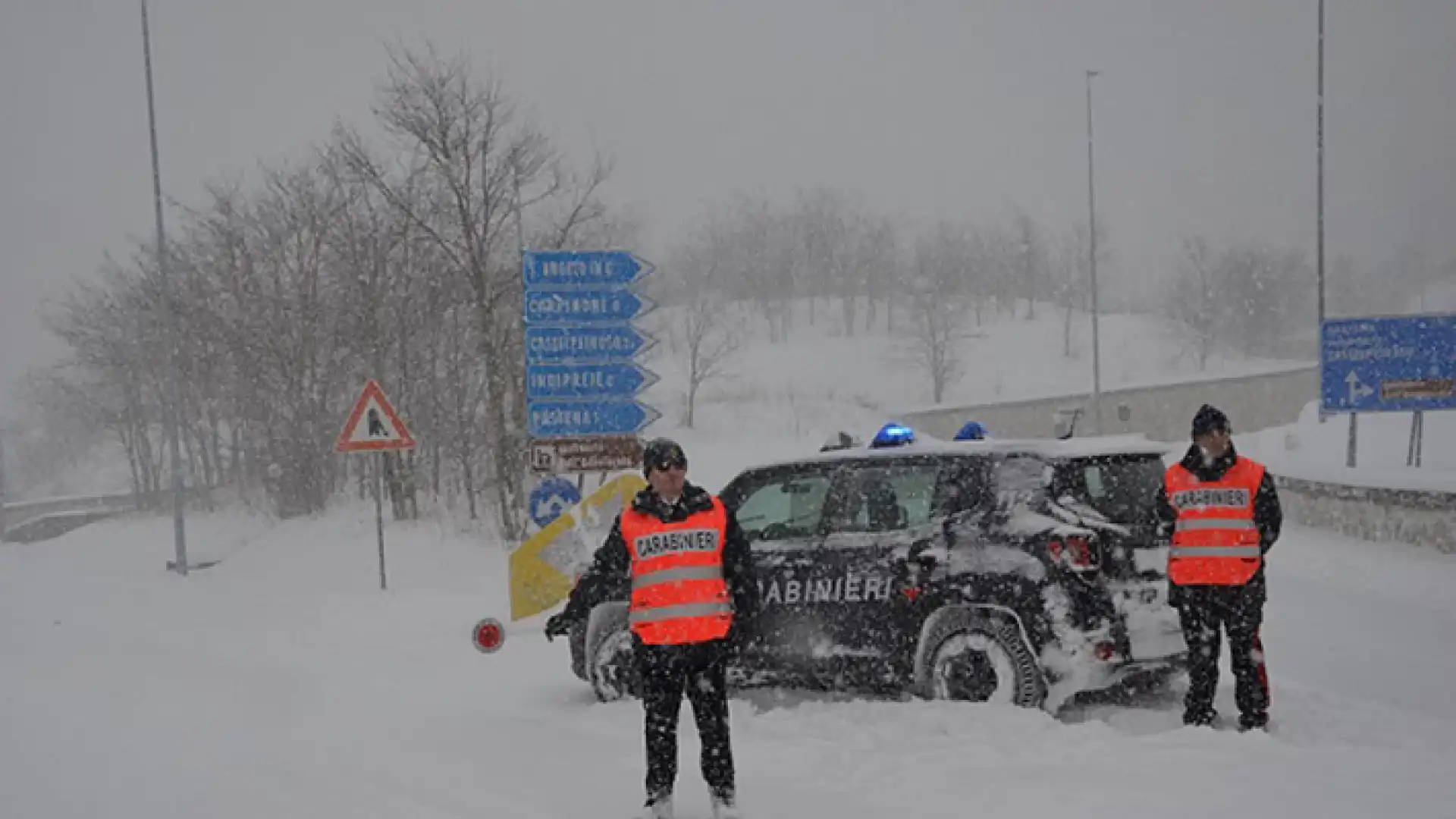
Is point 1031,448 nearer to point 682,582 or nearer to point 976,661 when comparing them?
point 976,661

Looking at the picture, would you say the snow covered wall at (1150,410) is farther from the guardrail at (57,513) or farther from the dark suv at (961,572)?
the dark suv at (961,572)

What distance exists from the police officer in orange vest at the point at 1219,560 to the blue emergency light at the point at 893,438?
1884 millimetres

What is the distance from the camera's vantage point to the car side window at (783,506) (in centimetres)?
866

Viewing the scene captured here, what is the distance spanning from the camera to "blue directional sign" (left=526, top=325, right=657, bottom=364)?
14.0 m

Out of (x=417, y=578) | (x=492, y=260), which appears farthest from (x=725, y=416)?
(x=417, y=578)

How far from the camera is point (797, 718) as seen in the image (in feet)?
26.3

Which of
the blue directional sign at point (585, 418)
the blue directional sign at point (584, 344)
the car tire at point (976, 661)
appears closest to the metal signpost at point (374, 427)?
the blue directional sign at point (585, 418)

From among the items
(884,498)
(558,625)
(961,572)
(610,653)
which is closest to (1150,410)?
(884,498)

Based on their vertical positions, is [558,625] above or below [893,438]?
below

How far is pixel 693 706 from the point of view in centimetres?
588

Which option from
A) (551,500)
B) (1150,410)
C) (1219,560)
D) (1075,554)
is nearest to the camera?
(1219,560)

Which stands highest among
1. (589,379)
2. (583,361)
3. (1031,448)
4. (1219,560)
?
(583,361)

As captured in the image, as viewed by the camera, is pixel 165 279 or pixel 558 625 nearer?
pixel 558 625

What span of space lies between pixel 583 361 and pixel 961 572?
7.21 m
